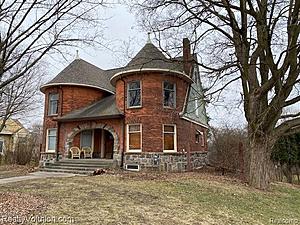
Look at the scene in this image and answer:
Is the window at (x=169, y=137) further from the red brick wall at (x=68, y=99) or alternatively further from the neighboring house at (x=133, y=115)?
the red brick wall at (x=68, y=99)

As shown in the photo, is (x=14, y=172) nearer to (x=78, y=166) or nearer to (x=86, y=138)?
(x=78, y=166)

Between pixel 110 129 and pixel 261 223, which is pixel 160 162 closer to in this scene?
pixel 110 129

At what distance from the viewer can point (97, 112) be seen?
18875 mm

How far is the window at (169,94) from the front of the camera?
58.9ft

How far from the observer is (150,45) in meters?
19.8

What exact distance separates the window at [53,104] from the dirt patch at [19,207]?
12775mm

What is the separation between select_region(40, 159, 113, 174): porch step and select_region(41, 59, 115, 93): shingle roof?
5675mm

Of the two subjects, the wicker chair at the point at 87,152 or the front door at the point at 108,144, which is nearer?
the wicker chair at the point at 87,152

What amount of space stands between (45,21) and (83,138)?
12852mm

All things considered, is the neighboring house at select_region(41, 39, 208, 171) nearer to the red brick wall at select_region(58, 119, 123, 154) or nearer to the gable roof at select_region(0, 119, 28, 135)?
the red brick wall at select_region(58, 119, 123, 154)

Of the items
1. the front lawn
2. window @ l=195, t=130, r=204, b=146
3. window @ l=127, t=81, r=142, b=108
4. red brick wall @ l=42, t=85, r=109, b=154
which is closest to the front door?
red brick wall @ l=42, t=85, r=109, b=154

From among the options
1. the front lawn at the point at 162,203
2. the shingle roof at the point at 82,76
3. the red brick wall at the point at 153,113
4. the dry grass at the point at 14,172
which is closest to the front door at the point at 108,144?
the red brick wall at the point at 153,113

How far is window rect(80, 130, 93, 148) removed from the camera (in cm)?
2041

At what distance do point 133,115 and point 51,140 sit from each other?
22.9 ft
